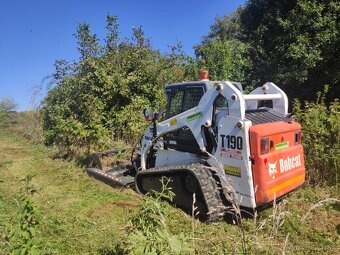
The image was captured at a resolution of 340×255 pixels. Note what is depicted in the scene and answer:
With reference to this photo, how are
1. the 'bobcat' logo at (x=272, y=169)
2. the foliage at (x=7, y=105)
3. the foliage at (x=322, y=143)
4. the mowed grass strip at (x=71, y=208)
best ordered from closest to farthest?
the mowed grass strip at (x=71, y=208)
the 'bobcat' logo at (x=272, y=169)
the foliage at (x=322, y=143)
the foliage at (x=7, y=105)

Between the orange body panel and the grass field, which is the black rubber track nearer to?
the grass field

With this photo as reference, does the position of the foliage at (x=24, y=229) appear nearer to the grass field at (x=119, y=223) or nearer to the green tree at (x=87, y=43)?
the grass field at (x=119, y=223)

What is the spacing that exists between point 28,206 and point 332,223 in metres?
4.08

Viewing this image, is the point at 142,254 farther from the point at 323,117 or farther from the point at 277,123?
the point at 323,117

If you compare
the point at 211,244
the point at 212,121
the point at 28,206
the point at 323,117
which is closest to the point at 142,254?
the point at 28,206

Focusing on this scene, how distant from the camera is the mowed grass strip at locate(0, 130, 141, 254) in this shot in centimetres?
452

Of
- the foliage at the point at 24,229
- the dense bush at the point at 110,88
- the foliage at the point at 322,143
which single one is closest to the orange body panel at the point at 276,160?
the foliage at the point at 322,143

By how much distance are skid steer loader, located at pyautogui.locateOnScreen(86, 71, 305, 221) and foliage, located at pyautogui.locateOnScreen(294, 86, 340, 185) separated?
957mm

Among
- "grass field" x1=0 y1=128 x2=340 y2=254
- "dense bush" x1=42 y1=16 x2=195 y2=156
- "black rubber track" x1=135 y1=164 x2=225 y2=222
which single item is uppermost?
"dense bush" x1=42 y1=16 x2=195 y2=156

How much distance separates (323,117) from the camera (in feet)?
21.9

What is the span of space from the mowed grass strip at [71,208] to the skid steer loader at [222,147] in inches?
31.1

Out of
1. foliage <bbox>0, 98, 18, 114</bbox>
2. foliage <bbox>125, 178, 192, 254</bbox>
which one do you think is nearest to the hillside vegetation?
foliage <bbox>125, 178, 192, 254</bbox>

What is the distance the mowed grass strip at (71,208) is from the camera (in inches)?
178

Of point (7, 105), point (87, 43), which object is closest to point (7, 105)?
point (7, 105)
